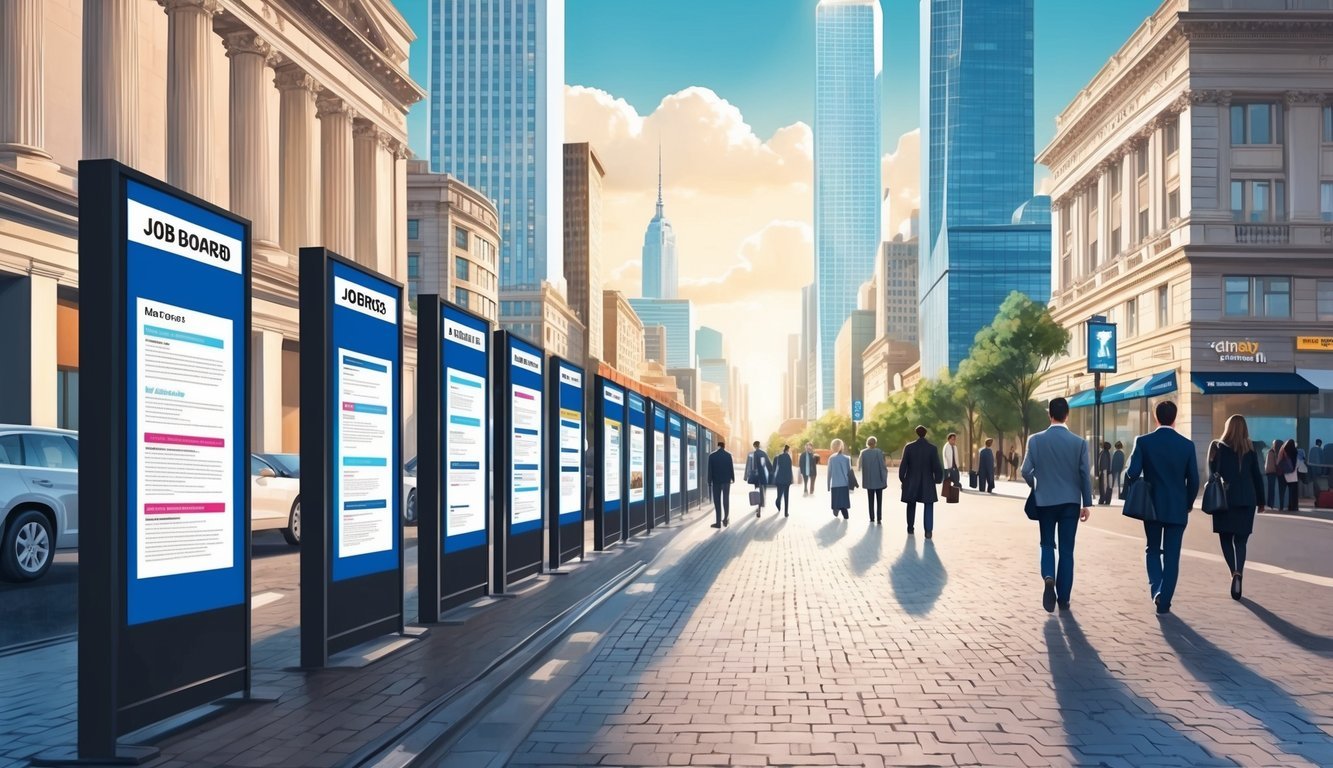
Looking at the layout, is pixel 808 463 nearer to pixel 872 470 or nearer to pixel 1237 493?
pixel 872 470

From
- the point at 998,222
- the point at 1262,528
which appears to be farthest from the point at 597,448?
→ the point at 998,222

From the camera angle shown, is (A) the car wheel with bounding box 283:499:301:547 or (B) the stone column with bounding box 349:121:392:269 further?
(B) the stone column with bounding box 349:121:392:269

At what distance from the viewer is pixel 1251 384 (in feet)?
142

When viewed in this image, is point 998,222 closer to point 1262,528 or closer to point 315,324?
point 1262,528

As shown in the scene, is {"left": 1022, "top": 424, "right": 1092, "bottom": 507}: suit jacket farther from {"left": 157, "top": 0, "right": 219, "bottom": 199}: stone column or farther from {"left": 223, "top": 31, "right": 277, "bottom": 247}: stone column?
{"left": 223, "top": 31, "right": 277, "bottom": 247}: stone column

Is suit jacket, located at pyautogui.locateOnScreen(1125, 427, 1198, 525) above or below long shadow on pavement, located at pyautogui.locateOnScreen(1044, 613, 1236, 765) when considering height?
above

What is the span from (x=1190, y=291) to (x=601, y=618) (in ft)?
131

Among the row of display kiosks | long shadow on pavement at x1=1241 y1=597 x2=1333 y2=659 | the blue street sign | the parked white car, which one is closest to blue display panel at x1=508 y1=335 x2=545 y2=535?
the row of display kiosks

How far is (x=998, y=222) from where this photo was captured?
476ft

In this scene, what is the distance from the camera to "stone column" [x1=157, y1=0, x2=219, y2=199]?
116ft

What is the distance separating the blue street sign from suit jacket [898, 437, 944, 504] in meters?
22.3

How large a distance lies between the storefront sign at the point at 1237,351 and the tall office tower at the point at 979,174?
3733 inches

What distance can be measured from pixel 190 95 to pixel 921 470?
2727cm

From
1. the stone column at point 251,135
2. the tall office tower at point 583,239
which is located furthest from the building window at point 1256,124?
the tall office tower at point 583,239
